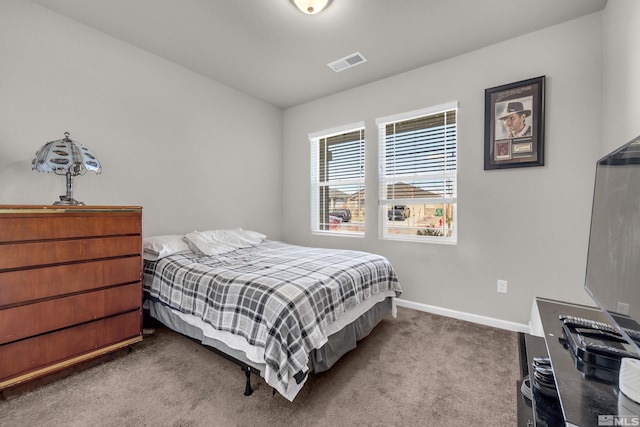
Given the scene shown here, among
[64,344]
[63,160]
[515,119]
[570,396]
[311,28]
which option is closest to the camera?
[570,396]

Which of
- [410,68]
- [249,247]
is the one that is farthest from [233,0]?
[249,247]

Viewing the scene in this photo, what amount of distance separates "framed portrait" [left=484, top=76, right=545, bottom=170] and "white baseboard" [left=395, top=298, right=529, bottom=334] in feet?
4.80

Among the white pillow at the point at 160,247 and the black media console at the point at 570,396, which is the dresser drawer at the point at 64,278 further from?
the black media console at the point at 570,396

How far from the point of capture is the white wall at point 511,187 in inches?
86.8

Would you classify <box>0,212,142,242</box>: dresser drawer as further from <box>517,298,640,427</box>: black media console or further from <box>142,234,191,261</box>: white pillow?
<box>517,298,640,427</box>: black media console

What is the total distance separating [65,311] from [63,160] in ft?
3.41

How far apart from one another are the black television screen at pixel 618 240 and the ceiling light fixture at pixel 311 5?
1945 millimetres

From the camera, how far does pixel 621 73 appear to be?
177 cm

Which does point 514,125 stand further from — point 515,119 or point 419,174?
point 419,174

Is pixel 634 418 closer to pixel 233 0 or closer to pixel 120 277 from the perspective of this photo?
pixel 120 277

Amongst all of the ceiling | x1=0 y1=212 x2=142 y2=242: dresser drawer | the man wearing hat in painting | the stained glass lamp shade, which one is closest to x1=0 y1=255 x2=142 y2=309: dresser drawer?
x1=0 y1=212 x2=142 y2=242: dresser drawer

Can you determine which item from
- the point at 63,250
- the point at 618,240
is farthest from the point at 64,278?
the point at 618,240

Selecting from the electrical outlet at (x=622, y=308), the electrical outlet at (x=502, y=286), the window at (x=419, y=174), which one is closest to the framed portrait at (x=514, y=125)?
the window at (x=419, y=174)

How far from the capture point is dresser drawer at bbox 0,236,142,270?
5.10 feet
